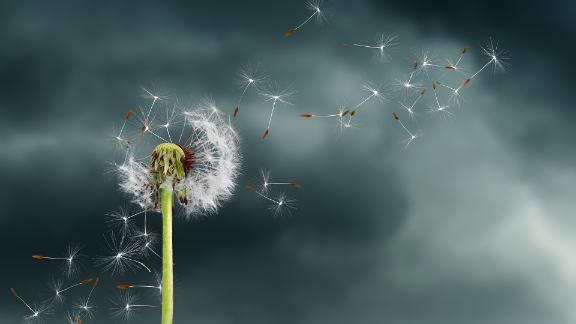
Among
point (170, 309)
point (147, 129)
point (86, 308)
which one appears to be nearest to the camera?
point (170, 309)

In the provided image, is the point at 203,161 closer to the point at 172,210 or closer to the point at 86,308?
the point at 172,210

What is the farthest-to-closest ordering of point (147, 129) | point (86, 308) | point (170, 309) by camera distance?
point (147, 129) < point (86, 308) < point (170, 309)

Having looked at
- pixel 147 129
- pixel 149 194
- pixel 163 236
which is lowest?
pixel 163 236

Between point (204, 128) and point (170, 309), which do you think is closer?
point (170, 309)

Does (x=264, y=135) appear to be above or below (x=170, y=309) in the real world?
above

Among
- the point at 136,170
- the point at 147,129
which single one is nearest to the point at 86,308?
the point at 136,170

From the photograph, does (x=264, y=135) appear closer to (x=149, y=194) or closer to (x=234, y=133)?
(x=234, y=133)

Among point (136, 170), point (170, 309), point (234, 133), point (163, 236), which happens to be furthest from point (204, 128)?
point (170, 309)
